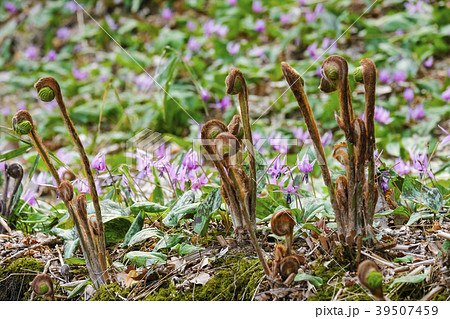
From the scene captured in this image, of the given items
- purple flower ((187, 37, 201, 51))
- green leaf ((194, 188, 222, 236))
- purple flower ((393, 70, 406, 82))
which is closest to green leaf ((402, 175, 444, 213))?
green leaf ((194, 188, 222, 236))

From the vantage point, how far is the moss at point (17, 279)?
155 cm

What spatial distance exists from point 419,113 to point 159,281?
7.66ft

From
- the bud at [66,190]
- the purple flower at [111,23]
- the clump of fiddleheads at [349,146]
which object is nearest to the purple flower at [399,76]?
the clump of fiddleheads at [349,146]

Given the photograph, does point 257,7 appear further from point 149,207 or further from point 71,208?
point 71,208

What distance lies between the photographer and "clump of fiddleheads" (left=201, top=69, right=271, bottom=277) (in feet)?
3.58

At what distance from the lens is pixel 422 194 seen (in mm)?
1392

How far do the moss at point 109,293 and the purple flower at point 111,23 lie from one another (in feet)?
15.6

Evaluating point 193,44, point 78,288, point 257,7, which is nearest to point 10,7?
point 193,44

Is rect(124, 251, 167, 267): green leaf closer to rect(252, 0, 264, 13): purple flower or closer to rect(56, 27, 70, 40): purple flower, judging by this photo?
rect(252, 0, 264, 13): purple flower

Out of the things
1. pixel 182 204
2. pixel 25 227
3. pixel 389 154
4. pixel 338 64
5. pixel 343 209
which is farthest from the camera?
pixel 389 154

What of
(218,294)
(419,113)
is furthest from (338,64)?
(419,113)

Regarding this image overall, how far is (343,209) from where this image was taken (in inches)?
50.4

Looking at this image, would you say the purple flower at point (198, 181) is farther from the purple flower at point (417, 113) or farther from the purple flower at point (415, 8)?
the purple flower at point (415, 8)
